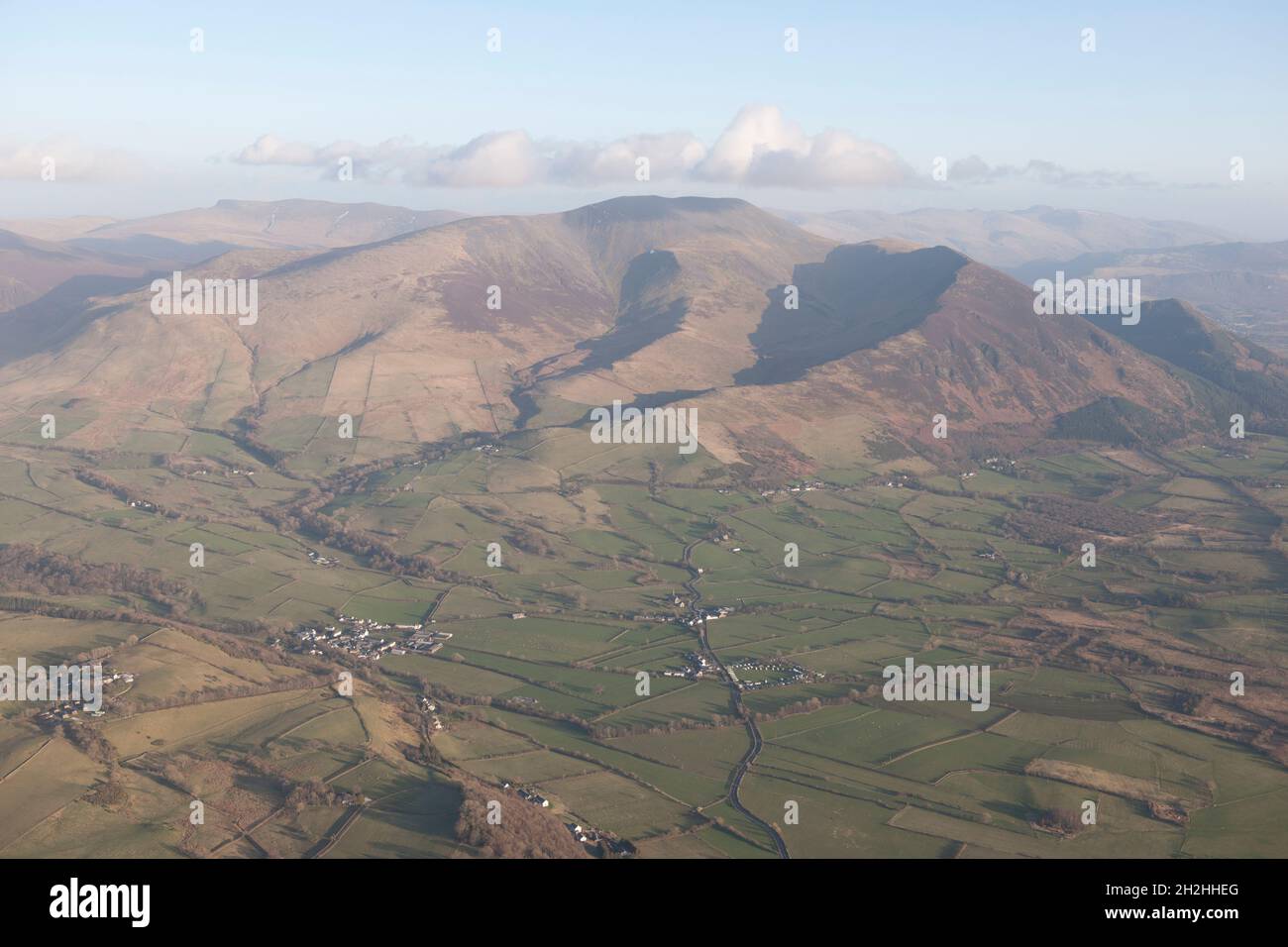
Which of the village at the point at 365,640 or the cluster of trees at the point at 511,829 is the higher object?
the cluster of trees at the point at 511,829

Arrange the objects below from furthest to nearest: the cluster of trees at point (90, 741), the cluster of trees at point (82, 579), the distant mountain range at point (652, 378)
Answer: the distant mountain range at point (652, 378) < the cluster of trees at point (82, 579) < the cluster of trees at point (90, 741)

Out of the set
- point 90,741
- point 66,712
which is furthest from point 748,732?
point 66,712

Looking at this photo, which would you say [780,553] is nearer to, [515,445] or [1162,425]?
[515,445]

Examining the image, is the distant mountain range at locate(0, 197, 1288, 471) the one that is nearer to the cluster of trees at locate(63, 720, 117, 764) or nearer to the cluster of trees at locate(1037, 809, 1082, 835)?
the cluster of trees at locate(63, 720, 117, 764)

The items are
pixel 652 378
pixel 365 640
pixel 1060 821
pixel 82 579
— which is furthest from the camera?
pixel 652 378
